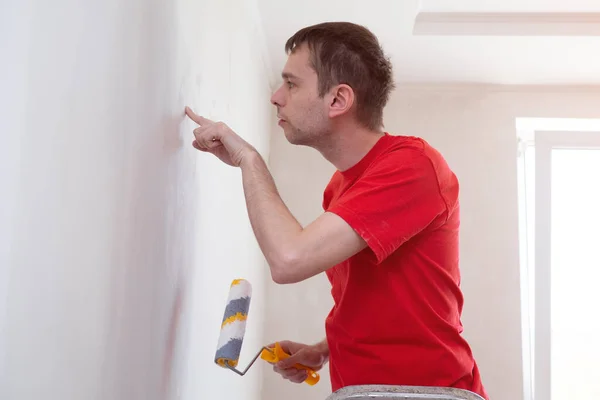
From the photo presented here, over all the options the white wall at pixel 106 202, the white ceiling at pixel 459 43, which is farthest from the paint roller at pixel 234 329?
the white ceiling at pixel 459 43

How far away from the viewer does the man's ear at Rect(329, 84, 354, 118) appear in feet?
4.26

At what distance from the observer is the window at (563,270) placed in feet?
10.9

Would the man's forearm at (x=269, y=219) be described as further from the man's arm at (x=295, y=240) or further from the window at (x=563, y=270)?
the window at (x=563, y=270)

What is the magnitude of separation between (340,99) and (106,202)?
23.4 inches

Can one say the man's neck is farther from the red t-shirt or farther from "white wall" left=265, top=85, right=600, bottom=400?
"white wall" left=265, top=85, right=600, bottom=400

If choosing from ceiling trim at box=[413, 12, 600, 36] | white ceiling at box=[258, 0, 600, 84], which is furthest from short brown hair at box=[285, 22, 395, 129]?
ceiling trim at box=[413, 12, 600, 36]

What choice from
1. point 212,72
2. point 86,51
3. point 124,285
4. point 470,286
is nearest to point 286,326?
point 470,286

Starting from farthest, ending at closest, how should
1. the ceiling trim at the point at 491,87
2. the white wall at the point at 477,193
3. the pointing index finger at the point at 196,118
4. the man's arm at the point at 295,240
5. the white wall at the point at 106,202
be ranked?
the ceiling trim at the point at 491,87
the white wall at the point at 477,193
the pointing index finger at the point at 196,118
the man's arm at the point at 295,240
the white wall at the point at 106,202

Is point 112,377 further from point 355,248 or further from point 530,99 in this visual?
point 530,99

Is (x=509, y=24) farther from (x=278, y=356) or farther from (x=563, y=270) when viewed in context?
(x=278, y=356)

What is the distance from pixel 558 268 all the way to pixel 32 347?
3.16m

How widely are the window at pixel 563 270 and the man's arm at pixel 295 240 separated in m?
2.56

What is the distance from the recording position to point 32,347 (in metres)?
0.65

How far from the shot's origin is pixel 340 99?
1308mm
